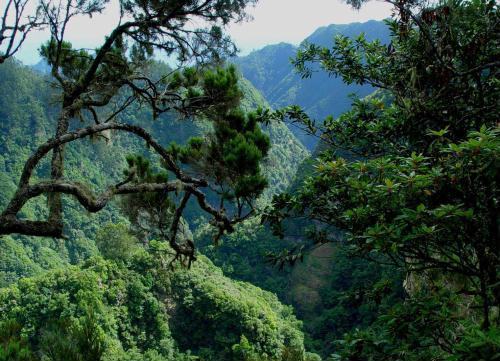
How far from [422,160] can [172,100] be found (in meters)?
2.53

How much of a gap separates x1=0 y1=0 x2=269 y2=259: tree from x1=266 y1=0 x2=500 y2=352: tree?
48 centimetres

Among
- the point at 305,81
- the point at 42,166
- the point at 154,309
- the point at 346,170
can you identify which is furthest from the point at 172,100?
the point at 305,81

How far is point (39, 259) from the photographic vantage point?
44.6 meters

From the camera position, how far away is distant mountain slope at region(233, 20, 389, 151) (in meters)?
118

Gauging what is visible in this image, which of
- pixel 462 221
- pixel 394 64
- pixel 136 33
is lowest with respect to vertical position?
pixel 462 221

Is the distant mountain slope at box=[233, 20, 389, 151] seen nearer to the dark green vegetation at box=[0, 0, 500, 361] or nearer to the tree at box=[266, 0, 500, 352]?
the dark green vegetation at box=[0, 0, 500, 361]

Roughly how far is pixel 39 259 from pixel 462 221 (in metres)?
49.3

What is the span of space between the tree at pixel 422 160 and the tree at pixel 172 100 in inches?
18.9

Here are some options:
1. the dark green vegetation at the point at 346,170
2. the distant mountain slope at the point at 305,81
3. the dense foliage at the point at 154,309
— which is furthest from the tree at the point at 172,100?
the distant mountain slope at the point at 305,81

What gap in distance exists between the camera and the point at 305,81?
13800 cm

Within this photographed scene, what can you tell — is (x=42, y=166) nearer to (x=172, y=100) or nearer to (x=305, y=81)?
(x=172, y=100)

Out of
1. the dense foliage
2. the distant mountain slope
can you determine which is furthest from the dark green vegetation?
the distant mountain slope

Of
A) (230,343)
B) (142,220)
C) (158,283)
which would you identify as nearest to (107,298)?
(158,283)

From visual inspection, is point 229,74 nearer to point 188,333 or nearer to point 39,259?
point 188,333
